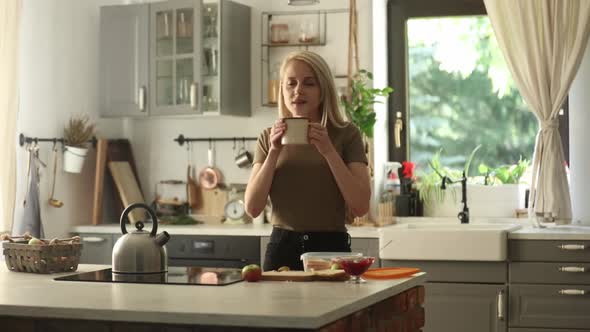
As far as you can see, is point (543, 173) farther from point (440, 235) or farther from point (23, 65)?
point (23, 65)

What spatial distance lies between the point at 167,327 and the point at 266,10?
360 cm

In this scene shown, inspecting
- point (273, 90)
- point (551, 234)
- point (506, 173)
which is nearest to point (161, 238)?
point (551, 234)

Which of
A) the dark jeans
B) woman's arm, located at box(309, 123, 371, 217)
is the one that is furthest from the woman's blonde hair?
the dark jeans

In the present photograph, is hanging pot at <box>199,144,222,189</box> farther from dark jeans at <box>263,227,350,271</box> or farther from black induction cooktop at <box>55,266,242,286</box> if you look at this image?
black induction cooktop at <box>55,266,242,286</box>

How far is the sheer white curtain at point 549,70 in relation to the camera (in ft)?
16.7

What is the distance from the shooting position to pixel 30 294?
2723 millimetres

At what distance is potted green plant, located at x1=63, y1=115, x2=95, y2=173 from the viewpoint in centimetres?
549

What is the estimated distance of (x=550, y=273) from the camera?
15.4ft

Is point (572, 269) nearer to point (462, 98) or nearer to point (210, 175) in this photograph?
point (462, 98)

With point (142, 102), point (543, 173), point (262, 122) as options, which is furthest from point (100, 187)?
point (543, 173)

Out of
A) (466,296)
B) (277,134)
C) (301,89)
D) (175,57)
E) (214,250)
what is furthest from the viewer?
(175,57)

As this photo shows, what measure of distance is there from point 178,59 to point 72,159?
82cm

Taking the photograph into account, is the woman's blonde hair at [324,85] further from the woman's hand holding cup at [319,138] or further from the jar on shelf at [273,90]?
the jar on shelf at [273,90]

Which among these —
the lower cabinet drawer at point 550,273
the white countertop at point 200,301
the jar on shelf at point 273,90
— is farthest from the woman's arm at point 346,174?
the jar on shelf at point 273,90
